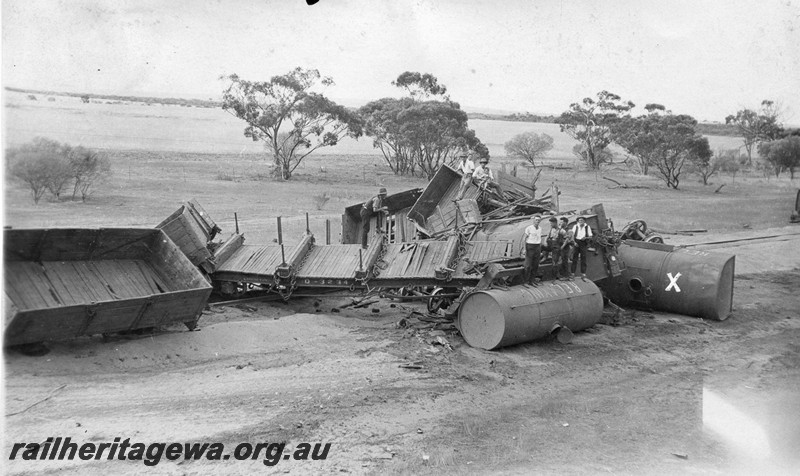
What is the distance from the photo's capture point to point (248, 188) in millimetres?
34906

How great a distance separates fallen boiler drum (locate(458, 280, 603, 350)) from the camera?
42.7ft

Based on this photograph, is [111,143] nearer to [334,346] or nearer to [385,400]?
[334,346]

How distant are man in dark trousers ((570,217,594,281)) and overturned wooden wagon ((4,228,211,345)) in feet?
26.0

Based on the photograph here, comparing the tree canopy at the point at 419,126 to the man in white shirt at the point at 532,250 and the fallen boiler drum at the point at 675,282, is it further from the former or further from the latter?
the man in white shirt at the point at 532,250

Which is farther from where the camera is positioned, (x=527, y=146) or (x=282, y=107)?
(x=527, y=146)

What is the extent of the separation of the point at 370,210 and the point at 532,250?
5.77 meters

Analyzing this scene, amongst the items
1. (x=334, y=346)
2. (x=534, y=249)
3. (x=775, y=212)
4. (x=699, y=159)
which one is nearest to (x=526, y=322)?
(x=534, y=249)

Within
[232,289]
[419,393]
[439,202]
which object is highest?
[439,202]

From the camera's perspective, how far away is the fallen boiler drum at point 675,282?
1633 cm

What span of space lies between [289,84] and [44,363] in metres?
31.8

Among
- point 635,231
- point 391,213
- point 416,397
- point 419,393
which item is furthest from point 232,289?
point 635,231

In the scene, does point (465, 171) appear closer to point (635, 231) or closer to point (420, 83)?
point (635, 231)

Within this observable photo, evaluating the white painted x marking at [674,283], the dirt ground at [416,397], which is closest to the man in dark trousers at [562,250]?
the dirt ground at [416,397]

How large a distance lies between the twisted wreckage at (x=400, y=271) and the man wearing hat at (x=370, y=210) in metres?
0.34
